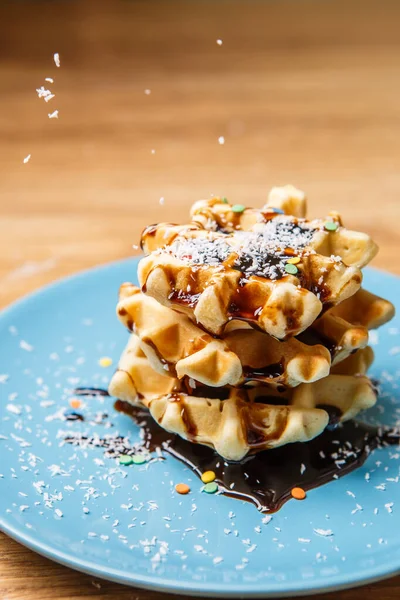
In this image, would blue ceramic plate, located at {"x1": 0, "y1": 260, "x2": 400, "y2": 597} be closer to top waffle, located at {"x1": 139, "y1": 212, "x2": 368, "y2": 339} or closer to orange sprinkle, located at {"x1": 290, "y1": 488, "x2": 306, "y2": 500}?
orange sprinkle, located at {"x1": 290, "y1": 488, "x2": 306, "y2": 500}

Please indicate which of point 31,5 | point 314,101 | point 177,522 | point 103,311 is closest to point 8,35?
point 31,5

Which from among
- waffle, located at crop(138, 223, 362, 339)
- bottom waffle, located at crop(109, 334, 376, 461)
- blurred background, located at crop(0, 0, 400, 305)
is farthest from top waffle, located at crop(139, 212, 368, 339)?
blurred background, located at crop(0, 0, 400, 305)

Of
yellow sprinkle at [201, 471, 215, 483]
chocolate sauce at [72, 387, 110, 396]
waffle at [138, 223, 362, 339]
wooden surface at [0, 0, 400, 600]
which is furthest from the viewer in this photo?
wooden surface at [0, 0, 400, 600]

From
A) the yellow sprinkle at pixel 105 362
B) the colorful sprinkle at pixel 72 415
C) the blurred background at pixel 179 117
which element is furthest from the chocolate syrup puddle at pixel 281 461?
the blurred background at pixel 179 117

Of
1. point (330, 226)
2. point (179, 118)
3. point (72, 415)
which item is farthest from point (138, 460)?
point (179, 118)

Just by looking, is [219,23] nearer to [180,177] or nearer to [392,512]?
[180,177]

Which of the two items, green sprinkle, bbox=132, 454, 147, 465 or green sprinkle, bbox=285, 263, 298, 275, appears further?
green sprinkle, bbox=132, 454, 147, 465

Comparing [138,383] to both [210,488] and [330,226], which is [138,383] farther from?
[330,226]
